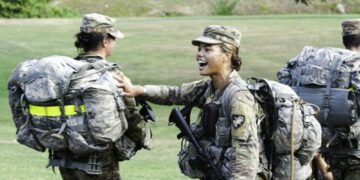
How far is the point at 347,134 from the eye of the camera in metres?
8.45

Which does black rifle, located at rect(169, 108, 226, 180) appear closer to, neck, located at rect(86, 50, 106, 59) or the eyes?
the eyes

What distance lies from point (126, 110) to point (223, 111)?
1.20 meters

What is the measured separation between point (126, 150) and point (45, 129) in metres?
0.62

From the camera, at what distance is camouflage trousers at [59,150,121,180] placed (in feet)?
23.7

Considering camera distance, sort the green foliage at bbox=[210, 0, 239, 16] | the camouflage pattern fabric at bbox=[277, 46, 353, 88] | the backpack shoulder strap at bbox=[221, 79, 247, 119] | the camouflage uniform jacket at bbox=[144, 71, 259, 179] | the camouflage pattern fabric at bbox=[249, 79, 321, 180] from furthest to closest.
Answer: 1. the green foliage at bbox=[210, 0, 239, 16]
2. the camouflage pattern fabric at bbox=[277, 46, 353, 88]
3. the camouflage pattern fabric at bbox=[249, 79, 321, 180]
4. the backpack shoulder strap at bbox=[221, 79, 247, 119]
5. the camouflage uniform jacket at bbox=[144, 71, 259, 179]

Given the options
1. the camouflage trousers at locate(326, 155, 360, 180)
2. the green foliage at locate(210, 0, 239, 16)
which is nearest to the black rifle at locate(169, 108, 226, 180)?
the camouflage trousers at locate(326, 155, 360, 180)

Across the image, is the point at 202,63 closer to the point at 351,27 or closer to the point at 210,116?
the point at 210,116

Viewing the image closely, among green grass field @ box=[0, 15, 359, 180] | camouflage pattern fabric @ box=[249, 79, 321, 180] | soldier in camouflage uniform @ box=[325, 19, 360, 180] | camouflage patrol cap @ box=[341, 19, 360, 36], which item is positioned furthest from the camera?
green grass field @ box=[0, 15, 359, 180]

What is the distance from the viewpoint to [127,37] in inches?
1588

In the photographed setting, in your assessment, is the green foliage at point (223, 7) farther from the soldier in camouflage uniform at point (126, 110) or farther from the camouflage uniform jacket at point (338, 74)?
the soldier in camouflage uniform at point (126, 110)

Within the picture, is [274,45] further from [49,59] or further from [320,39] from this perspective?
[49,59]

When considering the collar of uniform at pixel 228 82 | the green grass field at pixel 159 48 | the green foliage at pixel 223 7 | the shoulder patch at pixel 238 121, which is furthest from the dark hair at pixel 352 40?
the green foliage at pixel 223 7

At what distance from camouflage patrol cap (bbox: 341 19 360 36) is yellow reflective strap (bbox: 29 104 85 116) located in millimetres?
2787

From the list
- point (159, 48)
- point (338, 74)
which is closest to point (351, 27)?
point (338, 74)
